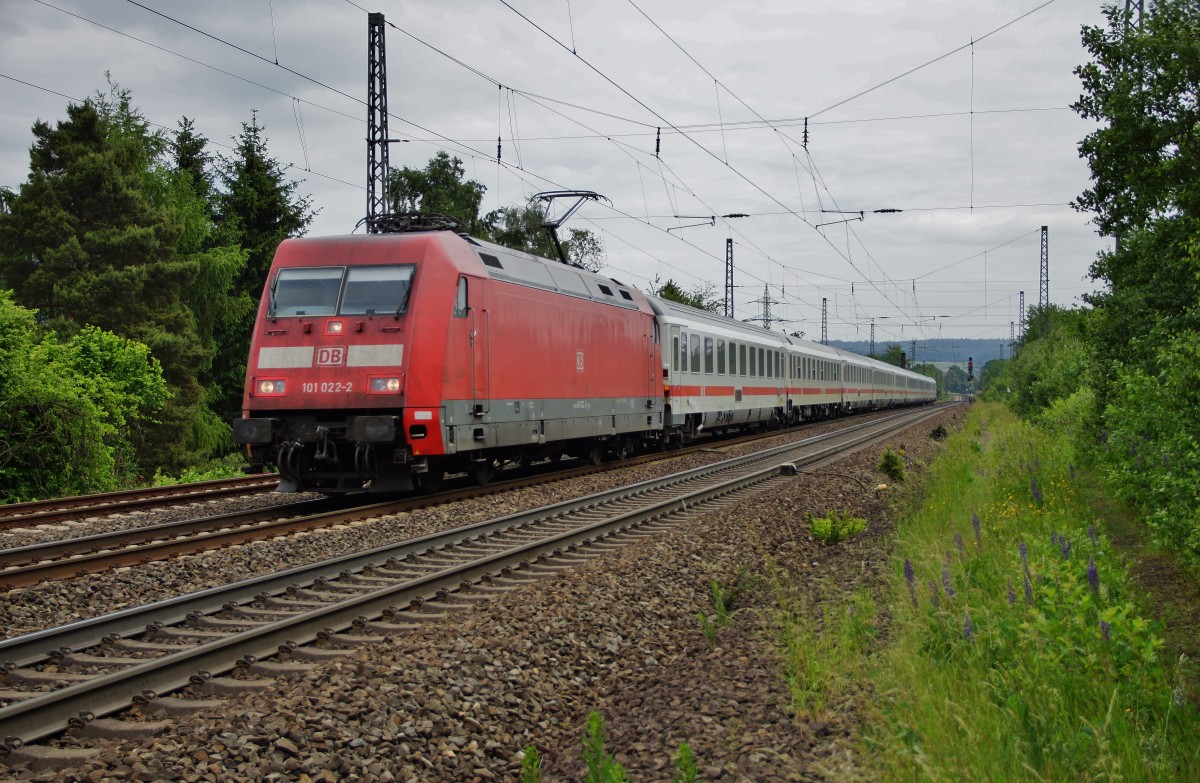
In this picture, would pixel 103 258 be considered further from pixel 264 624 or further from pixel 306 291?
pixel 264 624

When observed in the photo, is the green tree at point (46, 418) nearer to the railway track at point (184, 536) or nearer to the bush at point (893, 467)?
the railway track at point (184, 536)

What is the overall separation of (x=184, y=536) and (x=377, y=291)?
3976 millimetres

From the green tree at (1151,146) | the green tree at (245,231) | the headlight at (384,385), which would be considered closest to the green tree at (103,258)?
the green tree at (245,231)

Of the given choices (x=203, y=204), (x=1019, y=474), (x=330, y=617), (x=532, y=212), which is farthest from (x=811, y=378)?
(x=330, y=617)

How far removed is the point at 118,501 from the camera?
13.0 m

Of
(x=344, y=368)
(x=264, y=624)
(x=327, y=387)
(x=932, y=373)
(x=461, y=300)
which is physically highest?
(x=932, y=373)

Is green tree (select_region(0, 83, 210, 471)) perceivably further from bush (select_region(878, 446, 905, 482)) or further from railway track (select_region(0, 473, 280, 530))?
bush (select_region(878, 446, 905, 482))

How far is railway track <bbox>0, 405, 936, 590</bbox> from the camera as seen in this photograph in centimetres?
804

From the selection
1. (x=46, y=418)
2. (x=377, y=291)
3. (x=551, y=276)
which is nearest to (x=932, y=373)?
(x=551, y=276)

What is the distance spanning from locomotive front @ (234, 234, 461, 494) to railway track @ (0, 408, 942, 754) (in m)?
2.33

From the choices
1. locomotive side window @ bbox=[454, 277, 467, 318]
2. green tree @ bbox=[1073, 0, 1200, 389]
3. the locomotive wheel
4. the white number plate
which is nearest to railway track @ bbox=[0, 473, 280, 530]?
the white number plate

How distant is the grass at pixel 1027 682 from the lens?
11.8ft

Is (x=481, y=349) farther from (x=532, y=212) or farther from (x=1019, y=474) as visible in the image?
(x=532, y=212)

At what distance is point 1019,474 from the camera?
11883mm
